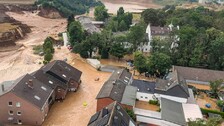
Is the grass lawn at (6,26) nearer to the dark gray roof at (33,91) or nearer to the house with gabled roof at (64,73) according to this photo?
the house with gabled roof at (64,73)

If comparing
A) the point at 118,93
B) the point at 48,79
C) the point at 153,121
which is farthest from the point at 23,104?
the point at 153,121

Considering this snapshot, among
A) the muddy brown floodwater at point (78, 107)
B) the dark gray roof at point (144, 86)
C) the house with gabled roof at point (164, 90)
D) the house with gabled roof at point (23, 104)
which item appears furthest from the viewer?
the dark gray roof at point (144, 86)

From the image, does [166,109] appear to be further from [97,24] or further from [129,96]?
[97,24]

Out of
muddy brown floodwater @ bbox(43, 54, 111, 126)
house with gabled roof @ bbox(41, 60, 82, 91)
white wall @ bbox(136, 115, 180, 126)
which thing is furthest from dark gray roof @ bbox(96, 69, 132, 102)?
house with gabled roof @ bbox(41, 60, 82, 91)

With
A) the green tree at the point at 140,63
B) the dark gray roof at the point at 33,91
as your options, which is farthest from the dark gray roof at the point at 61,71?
the green tree at the point at 140,63

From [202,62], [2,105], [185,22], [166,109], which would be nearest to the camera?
[2,105]

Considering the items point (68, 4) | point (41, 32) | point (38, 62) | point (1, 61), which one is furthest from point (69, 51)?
point (68, 4)

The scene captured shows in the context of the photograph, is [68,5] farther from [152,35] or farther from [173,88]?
[173,88]
